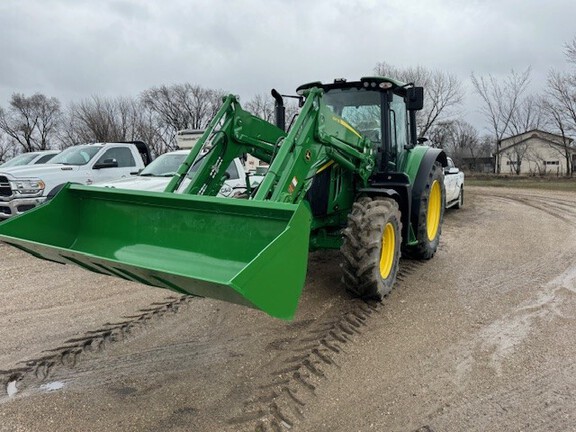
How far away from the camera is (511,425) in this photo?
305 centimetres

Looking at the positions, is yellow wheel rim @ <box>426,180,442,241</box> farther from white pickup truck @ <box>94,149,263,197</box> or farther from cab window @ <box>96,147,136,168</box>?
cab window @ <box>96,147,136,168</box>

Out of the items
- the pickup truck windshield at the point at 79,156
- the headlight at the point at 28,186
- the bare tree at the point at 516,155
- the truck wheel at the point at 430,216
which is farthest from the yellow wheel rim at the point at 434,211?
the bare tree at the point at 516,155

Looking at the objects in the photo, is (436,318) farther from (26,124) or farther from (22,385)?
(26,124)

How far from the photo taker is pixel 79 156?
1089 centimetres

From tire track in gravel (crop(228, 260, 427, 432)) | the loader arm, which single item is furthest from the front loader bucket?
tire track in gravel (crop(228, 260, 427, 432))

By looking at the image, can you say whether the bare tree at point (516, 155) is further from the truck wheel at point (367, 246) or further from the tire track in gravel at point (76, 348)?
the tire track in gravel at point (76, 348)

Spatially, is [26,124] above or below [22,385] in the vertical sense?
above

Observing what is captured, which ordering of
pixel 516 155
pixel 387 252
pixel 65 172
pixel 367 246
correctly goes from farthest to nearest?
pixel 516 155
pixel 65 172
pixel 387 252
pixel 367 246

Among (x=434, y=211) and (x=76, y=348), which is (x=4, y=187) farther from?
(x=434, y=211)

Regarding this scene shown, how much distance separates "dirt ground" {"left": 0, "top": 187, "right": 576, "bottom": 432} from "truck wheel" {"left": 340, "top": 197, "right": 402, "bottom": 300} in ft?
0.89

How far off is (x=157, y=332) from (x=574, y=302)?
15.1 feet

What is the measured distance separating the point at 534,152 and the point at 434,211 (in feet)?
155

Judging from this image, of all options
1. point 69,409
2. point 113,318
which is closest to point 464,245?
point 113,318

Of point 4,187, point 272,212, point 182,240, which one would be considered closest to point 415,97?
point 272,212
